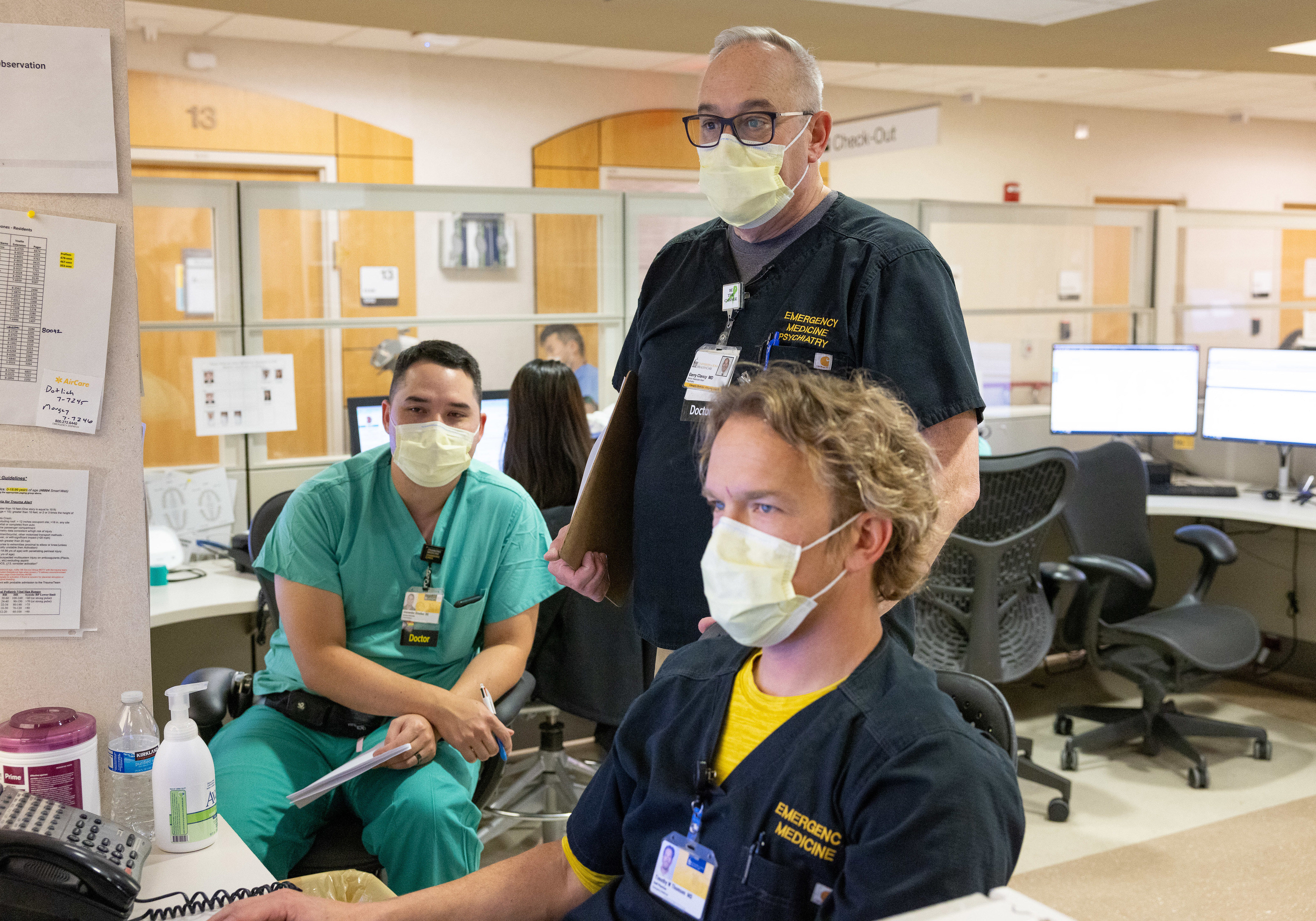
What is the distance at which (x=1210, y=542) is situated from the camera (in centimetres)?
362

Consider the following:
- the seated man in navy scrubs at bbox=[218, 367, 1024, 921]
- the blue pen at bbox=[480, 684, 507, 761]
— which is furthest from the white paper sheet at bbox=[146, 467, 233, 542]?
the seated man in navy scrubs at bbox=[218, 367, 1024, 921]

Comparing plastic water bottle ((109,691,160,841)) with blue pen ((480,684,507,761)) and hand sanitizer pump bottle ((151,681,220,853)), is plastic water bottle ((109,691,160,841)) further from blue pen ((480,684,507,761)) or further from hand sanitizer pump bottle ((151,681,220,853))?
blue pen ((480,684,507,761))

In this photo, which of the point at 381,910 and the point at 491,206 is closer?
the point at 381,910

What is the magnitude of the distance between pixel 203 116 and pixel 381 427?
146 inches

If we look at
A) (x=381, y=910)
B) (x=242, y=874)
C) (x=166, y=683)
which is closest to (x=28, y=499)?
(x=242, y=874)

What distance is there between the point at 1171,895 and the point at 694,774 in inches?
81.7

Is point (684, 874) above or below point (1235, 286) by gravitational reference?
below

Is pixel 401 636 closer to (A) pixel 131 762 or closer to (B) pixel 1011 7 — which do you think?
(A) pixel 131 762

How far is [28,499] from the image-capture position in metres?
1.44

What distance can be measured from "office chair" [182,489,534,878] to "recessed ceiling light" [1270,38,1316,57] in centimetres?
469

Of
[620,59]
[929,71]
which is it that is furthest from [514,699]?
[929,71]

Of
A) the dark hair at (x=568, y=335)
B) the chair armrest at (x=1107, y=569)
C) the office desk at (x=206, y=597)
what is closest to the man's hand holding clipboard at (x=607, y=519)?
the office desk at (x=206, y=597)

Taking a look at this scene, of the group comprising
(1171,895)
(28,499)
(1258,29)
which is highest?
(1258,29)

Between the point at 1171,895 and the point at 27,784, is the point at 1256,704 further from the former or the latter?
the point at 27,784
